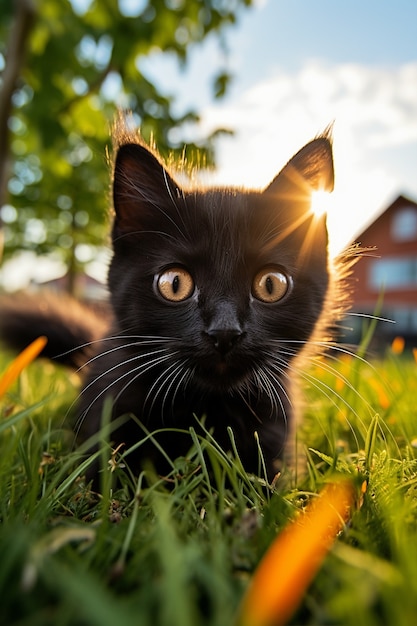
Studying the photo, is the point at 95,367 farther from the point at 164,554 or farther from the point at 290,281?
the point at 164,554

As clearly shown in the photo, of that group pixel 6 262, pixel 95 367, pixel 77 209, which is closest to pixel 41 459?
pixel 95 367

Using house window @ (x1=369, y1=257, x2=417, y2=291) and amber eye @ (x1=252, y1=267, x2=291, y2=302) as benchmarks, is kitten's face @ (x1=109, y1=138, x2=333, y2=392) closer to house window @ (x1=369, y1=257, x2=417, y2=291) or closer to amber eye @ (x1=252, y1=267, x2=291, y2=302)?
amber eye @ (x1=252, y1=267, x2=291, y2=302)

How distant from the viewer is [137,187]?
67.8 inches

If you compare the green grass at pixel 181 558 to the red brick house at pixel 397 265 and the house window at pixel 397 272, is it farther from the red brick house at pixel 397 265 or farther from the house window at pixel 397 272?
the house window at pixel 397 272

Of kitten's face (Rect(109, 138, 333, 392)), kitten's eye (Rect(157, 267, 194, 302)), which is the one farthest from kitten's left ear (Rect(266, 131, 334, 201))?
kitten's eye (Rect(157, 267, 194, 302))

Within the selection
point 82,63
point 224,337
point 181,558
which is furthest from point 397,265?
point 181,558

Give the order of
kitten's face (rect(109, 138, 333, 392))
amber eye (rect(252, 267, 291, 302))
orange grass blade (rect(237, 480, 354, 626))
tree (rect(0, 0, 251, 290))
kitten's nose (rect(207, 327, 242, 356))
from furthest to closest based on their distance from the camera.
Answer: tree (rect(0, 0, 251, 290))
amber eye (rect(252, 267, 291, 302))
kitten's face (rect(109, 138, 333, 392))
kitten's nose (rect(207, 327, 242, 356))
orange grass blade (rect(237, 480, 354, 626))

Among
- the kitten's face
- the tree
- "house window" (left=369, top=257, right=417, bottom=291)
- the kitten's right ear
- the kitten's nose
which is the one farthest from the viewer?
"house window" (left=369, top=257, right=417, bottom=291)

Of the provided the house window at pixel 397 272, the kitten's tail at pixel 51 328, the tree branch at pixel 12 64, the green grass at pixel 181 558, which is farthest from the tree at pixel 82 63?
the house window at pixel 397 272

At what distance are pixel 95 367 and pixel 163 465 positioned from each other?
0.58m

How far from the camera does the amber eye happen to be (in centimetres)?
154

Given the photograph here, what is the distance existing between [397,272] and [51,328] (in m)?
25.2

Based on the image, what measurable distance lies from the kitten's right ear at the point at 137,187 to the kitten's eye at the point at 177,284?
0.26 metres

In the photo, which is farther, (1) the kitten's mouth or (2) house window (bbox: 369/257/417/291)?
(2) house window (bbox: 369/257/417/291)
